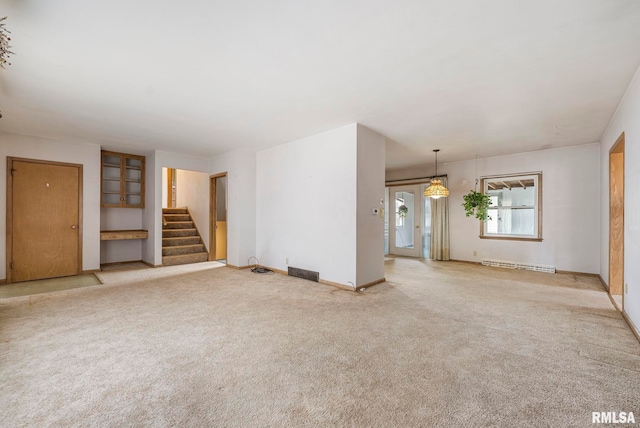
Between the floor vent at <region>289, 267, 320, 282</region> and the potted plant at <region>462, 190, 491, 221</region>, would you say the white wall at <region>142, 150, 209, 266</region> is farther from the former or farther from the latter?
the potted plant at <region>462, 190, 491, 221</region>

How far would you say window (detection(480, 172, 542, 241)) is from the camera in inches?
245

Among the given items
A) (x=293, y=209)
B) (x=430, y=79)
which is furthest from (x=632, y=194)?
(x=293, y=209)

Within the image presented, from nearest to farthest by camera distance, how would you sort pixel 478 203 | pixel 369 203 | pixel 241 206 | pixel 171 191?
pixel 369 203
pixel 241 206
pixel 478 203
pixel 171 191

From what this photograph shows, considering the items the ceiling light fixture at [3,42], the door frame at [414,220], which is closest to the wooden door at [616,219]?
the door frame at [414,220]

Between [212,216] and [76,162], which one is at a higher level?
[76,162]

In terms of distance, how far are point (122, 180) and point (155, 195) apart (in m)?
0.97

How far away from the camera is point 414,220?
8.35 meters


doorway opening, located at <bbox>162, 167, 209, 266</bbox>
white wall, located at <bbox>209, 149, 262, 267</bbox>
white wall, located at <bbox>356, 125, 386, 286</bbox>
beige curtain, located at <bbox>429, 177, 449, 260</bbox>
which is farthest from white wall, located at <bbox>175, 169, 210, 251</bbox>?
beige curtain, located at <bbox>429, 177, 449, 260</bbox>

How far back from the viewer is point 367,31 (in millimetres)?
2205

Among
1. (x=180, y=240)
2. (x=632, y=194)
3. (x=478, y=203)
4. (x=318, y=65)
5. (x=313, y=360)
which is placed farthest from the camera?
(x=180, y=240)

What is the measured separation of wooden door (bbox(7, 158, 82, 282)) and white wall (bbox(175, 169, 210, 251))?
2.56 metres

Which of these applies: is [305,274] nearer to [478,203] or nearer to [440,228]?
[440,228]

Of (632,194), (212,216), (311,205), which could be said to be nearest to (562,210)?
(632,194)

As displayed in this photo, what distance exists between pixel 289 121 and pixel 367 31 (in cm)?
228
